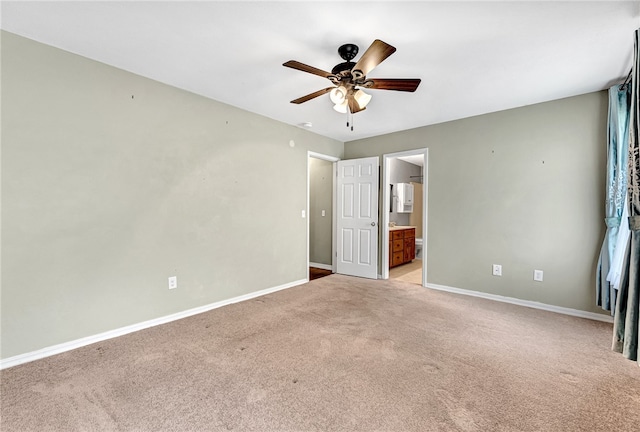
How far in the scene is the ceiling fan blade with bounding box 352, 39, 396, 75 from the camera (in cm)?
176

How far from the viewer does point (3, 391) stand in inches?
69.3

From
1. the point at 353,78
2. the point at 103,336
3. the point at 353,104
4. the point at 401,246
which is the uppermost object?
the point at 353,78

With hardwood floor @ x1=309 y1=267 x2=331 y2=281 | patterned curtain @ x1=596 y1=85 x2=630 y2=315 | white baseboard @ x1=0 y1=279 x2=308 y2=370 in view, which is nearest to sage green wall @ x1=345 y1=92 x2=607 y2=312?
patterned curtain @ x1=596 y1=85 x2=630 y2=315

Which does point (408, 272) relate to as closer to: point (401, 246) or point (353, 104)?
point (401, 246)

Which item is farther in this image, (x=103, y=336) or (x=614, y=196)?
(x=614, y=196)

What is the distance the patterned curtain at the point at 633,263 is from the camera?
1569 mm

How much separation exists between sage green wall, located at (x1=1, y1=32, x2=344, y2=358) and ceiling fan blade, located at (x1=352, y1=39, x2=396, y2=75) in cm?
198

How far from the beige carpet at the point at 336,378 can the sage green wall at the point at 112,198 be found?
1.26ft

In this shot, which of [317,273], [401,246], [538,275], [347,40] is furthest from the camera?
[401,246]

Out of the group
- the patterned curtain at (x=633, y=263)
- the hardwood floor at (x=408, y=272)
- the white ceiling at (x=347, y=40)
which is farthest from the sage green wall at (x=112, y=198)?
the patterned curtain at (x=633, y=263)

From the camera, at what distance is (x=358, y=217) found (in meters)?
4.89

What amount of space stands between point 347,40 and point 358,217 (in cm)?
313

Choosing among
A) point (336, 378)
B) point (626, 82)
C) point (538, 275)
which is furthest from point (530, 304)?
point (336, 378)

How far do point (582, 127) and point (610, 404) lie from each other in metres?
2.80
